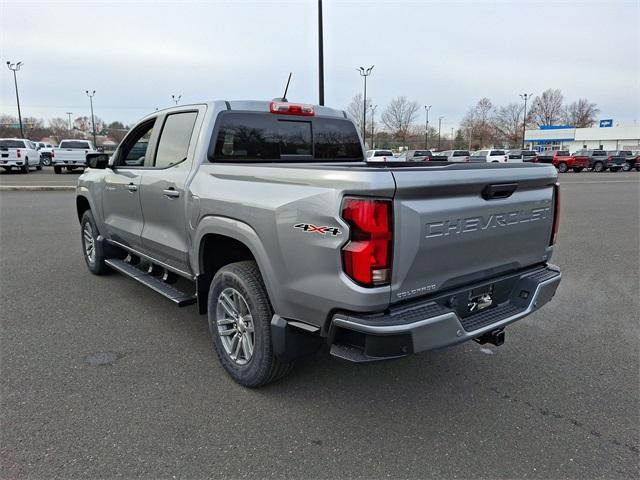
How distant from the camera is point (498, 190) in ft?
9.68

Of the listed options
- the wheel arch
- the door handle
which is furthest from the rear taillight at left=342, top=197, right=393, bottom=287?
the door handle

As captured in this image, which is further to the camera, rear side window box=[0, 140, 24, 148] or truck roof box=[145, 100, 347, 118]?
rear side window box=[0, 140, 24, 148]

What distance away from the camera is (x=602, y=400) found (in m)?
3.26

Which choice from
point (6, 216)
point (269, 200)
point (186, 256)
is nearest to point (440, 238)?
point (269, 200)

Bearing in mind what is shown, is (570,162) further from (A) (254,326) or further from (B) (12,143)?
(A) (254,326)

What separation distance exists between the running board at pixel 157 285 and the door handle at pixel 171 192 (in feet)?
2.71

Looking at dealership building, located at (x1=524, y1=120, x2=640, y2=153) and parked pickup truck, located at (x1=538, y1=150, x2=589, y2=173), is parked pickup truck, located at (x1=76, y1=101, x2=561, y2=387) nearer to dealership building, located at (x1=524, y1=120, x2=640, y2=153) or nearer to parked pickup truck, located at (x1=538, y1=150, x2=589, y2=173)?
parked pickup truck, located at (x1=538, y1=150, x2=589, y2=173)

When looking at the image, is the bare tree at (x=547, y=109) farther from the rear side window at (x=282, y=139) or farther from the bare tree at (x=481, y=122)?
the rear side window at (x=282, y=139)

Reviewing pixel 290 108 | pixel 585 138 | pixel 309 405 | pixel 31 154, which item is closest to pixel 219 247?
pixel 309 405

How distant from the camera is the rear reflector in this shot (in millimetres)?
4273

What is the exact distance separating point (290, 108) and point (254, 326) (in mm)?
2116

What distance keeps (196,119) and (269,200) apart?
1.48 meters

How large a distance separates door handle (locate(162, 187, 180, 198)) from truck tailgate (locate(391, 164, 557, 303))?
2.03 metres

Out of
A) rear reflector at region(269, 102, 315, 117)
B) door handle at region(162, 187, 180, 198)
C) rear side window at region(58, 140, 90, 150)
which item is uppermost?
rear side window at region(58, 140, 90, 150)
